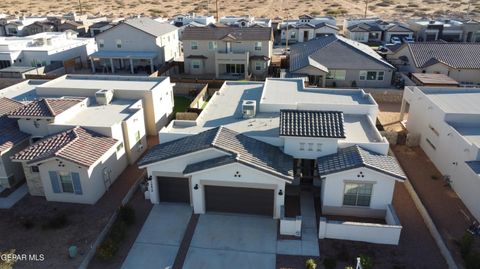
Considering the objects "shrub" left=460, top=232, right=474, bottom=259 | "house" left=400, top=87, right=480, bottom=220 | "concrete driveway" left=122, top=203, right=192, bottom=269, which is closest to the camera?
"shrub" left=460, top=232, right=474, bottom=259

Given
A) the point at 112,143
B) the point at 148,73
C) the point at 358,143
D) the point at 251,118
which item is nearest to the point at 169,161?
the point at 112,143

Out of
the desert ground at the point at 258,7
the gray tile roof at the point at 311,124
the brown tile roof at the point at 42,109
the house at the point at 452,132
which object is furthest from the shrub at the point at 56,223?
the desert ground at the point at 258,7

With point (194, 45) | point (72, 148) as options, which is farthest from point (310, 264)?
point (194, 45)

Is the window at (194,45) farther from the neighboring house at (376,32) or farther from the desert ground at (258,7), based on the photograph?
the desert ground at (258,7)

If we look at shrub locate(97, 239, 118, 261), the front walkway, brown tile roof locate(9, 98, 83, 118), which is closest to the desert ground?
brown tile roof locate(9, 98, 83, 118)

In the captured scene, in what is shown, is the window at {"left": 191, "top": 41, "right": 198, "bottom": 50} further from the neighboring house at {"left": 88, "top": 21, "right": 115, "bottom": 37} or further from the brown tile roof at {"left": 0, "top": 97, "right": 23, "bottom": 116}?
the neighboring house at {"left": 88, "top": 21, "right": 115, "bottom": 37}

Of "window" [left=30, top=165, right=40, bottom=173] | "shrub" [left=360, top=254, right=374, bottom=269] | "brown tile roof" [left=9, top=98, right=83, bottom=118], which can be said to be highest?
"brown tile roof" [left=9, top=98, right=83, bottom=118]
